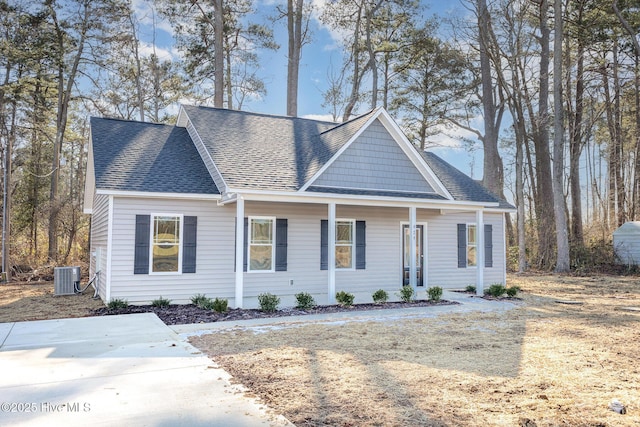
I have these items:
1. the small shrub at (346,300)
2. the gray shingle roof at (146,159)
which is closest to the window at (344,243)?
the small shrub at (346,300)

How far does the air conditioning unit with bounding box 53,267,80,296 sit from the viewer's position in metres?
12.2

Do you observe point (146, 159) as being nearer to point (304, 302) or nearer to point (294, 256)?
point (294, 256)

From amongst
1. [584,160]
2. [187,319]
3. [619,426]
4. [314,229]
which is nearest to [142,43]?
[314,229]

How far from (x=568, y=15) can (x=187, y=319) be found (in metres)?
22.7

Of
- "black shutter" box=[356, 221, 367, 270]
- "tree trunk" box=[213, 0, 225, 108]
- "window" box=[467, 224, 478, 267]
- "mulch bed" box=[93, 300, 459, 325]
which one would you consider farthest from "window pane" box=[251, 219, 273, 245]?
"tree trunk" box=[213, 0, 225, 108]

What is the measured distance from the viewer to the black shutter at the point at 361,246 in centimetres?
1267

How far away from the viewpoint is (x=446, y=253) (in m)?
14.0

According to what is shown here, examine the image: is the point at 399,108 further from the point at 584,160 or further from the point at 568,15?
the point at 584,160

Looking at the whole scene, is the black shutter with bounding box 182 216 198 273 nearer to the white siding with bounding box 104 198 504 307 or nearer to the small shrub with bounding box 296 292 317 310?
the white siding with bounding box 104 198 504 307

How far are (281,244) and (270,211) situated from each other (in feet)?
2.89

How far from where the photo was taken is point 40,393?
4.35 m

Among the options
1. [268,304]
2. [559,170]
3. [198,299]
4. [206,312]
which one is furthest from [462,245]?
[206,312]

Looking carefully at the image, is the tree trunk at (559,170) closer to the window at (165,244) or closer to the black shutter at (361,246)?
the black shutter at (361,246)

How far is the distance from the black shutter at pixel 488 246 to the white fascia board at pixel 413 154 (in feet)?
10.6
